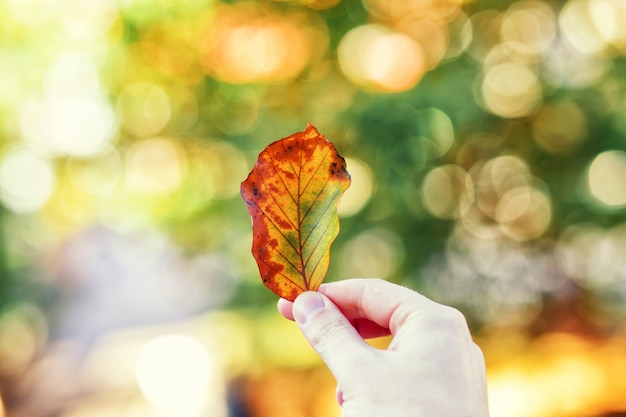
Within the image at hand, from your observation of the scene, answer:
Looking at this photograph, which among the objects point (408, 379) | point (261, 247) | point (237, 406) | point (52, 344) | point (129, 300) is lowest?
point (408, 379)

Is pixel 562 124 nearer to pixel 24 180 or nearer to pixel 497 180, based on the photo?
pixel 497 180

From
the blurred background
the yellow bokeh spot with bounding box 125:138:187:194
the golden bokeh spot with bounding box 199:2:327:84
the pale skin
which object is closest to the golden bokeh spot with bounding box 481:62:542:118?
the blurred background

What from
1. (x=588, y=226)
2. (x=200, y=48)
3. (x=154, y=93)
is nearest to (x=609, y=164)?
(x=588, y=226)

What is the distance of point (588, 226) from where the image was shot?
110 inches

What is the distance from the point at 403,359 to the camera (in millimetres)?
789

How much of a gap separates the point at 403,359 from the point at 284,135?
168 centimetres

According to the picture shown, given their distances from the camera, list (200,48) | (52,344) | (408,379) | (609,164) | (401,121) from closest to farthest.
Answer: (408,379), (401,121), (200,48), (609,164), (52,344)

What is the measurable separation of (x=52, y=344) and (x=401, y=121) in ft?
6.92

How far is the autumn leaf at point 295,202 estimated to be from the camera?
0.77 m

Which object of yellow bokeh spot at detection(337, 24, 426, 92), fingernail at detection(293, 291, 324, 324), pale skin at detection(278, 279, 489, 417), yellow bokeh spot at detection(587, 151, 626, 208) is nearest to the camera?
pale skin at detection(278, 279, 489, 417)

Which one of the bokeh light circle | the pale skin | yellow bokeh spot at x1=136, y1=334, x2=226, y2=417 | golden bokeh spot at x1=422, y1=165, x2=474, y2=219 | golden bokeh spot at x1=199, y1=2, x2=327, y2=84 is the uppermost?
golden bokeh spot at x1=199, y1=2, x2=327, y2=84

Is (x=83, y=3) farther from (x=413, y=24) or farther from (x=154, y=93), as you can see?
(x=413, y=24)

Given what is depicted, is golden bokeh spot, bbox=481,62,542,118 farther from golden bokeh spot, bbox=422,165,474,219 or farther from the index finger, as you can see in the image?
the index finger

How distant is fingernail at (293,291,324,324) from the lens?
868mm
